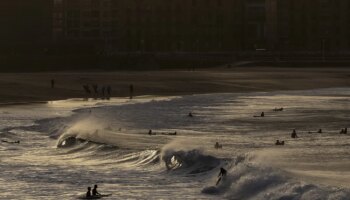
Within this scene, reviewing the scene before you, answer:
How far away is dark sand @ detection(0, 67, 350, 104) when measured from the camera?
88.6 metres

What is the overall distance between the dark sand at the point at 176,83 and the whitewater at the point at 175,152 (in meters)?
18.2

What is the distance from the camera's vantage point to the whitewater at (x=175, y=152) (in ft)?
104

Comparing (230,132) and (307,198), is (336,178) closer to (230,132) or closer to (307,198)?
(307,198)

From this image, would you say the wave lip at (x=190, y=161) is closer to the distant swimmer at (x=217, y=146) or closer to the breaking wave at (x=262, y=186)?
the breaking wave at (x=262, y=186)

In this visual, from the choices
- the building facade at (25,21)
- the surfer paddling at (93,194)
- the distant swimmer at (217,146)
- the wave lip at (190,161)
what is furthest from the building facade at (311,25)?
the surfer paddling at (93,194)

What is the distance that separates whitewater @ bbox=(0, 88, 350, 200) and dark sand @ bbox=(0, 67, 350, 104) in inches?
715

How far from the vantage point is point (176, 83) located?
101 m

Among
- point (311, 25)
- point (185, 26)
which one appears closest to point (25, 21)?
point (185, 26)

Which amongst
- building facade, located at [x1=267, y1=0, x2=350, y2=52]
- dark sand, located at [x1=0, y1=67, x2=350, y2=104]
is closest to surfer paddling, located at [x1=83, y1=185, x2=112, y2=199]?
dark sand, located at [x1=0, y1=67, x2=350, y2=104]

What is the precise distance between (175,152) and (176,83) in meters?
62.5

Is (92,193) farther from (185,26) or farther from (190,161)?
(185,26)

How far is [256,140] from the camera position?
4534cm

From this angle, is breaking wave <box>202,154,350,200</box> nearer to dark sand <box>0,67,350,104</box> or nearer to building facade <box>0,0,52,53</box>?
dark sand <box>0,67,350,104</box>

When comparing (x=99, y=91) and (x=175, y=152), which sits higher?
(x=175, y=152)
